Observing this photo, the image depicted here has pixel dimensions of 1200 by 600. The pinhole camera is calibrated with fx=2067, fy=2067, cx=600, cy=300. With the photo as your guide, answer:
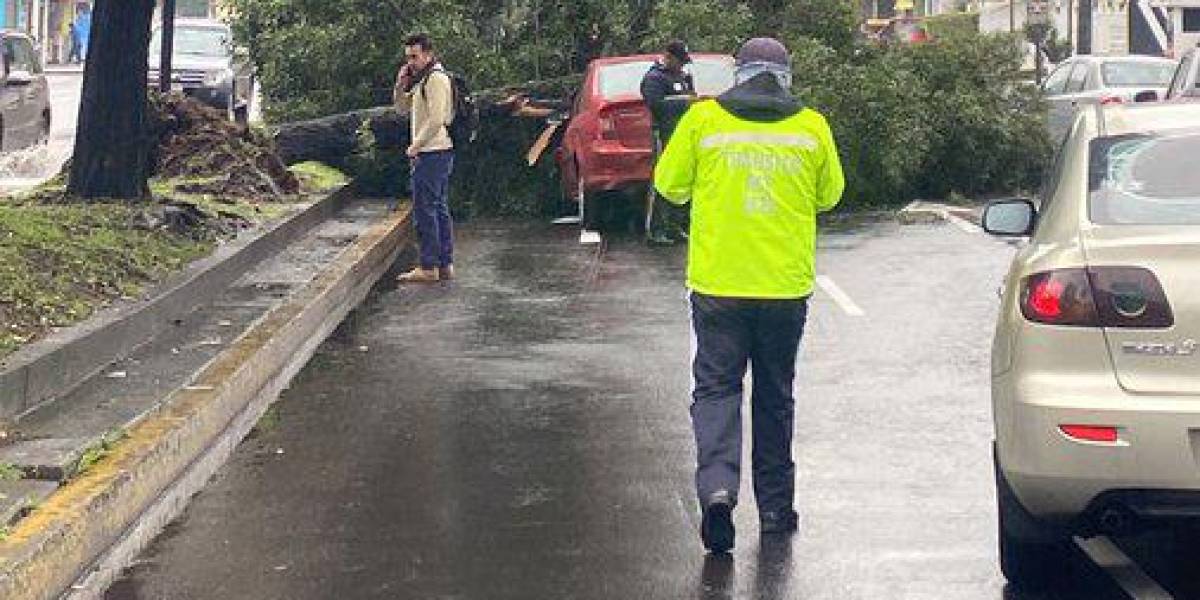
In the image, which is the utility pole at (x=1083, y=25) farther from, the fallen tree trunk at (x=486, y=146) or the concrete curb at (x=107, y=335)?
the concrete curb at (x=107, y=335)

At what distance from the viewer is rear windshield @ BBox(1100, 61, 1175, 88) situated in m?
26.2

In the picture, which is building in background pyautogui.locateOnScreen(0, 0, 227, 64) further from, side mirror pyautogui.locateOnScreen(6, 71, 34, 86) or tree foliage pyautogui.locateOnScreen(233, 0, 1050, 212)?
tree foliage pyautogui.locateOnScreen(233, 0, 1050, 212)

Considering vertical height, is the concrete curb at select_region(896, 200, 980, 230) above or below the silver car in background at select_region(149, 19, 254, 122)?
below

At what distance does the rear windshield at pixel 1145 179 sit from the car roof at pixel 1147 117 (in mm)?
63

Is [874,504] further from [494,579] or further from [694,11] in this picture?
[694,11]

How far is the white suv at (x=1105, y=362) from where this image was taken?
5.77 m

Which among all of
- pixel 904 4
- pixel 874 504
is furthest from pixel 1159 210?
pixel 904 4

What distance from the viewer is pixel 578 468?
8555mm

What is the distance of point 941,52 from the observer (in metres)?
21.1

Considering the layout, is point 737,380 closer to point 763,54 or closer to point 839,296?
point 763,54

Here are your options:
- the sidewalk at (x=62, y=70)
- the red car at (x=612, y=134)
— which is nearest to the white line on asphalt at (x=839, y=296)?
the red car at (x=612, y=134)

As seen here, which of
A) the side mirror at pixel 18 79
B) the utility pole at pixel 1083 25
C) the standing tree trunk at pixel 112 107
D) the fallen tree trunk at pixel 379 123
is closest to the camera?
the standing tree trunk at pixel 112 107

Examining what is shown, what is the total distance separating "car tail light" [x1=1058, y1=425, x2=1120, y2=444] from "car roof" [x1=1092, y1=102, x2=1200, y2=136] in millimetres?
1217

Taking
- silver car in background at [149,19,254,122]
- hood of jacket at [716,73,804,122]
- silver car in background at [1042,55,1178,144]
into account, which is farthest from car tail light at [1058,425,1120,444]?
silver car in background at [149,19,254,122]
